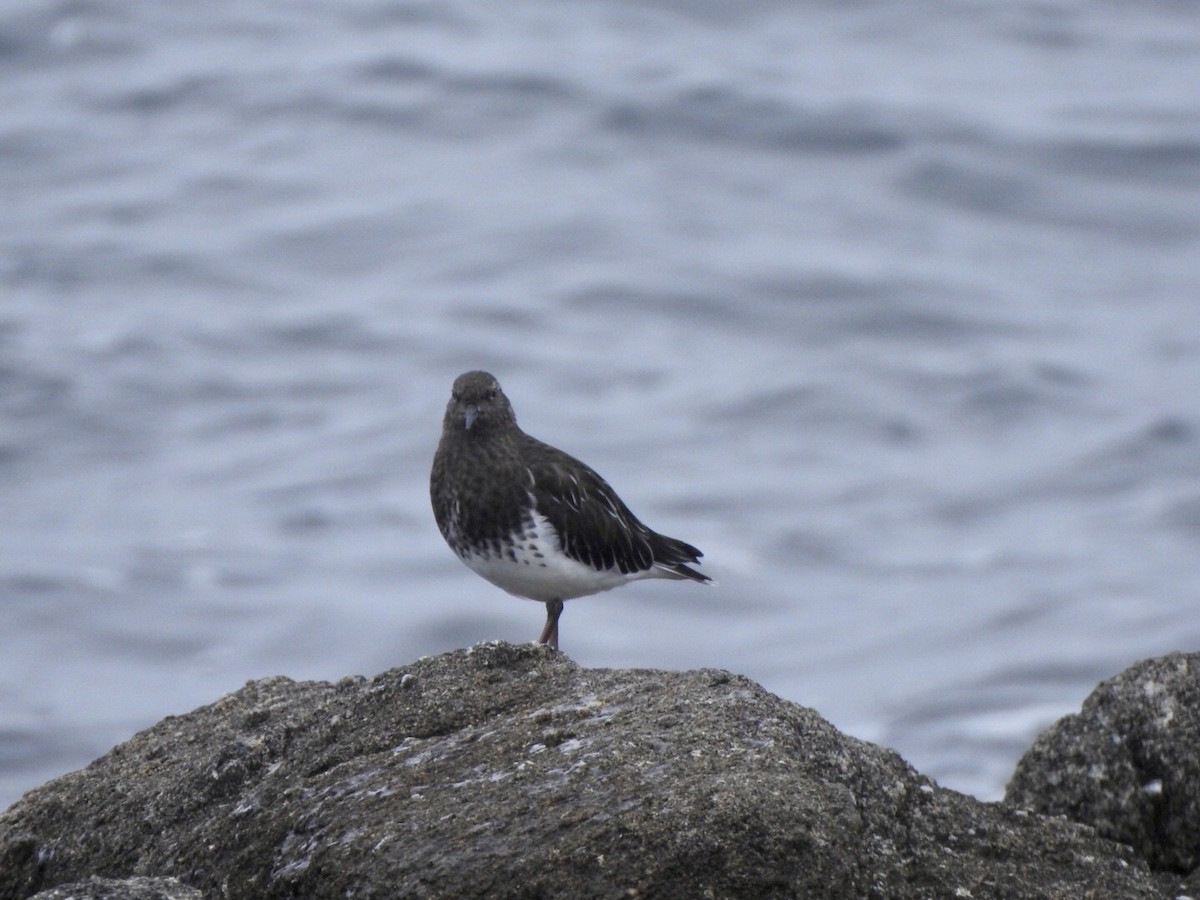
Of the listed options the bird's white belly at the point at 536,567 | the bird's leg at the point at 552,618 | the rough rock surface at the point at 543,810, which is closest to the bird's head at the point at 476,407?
the bird's white belly at the point at 536,567

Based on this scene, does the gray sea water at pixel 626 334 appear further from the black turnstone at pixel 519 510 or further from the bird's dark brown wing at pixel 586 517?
the black turnstone at pixel 519 510

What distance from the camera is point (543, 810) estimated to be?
3848 millimetres

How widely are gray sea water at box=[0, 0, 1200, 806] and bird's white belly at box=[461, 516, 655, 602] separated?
5.19 m

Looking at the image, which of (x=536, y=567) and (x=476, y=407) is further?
(x=476, y=407)

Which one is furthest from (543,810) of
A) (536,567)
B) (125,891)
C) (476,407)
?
(476,407)

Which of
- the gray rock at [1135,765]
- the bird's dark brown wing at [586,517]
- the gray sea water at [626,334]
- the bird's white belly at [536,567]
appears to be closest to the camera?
the gray rock at [1135,765]

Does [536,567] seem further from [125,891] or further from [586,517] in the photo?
[125,891]

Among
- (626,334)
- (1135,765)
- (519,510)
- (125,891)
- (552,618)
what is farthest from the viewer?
(626,334)

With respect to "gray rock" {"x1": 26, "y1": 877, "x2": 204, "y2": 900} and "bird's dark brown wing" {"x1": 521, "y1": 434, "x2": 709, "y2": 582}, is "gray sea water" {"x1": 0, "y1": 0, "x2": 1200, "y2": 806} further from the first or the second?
"gray rock" {"x1": 26, "y1": 877, "x2": 204, "y2": 900}

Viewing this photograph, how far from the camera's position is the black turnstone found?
6.95m

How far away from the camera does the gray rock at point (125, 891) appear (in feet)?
12.2

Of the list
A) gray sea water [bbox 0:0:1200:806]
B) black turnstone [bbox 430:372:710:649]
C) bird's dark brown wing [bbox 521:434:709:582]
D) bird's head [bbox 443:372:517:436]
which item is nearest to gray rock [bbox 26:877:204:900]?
black turnstone [bbox 430:372:710:649]

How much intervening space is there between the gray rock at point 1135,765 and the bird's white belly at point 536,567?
246 cm

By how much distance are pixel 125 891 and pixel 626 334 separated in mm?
15992
